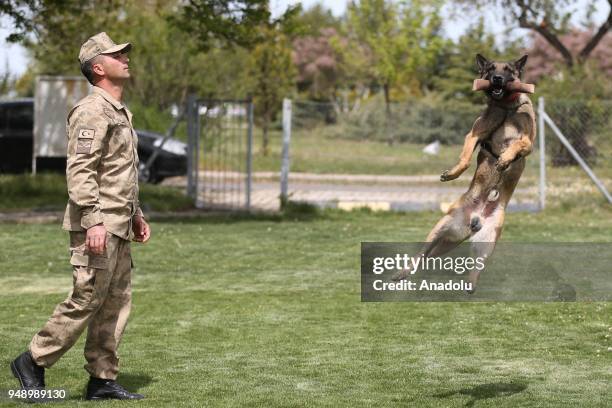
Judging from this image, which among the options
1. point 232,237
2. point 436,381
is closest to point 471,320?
point 436,381

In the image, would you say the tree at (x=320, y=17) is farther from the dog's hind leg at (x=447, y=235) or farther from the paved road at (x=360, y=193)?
the dog's hind leg at (x=447, y=235)

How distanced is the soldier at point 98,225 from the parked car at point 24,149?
18.6 metres

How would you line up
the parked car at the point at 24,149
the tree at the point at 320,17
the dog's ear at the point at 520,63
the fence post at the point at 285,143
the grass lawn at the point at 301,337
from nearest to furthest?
the dog's ear at the point at 520,63 < the grass lawn at the point at 301,337 < the fence post at the point at 285,143 < the parked car at the point at 24,149 < the tree at the point at 320,17

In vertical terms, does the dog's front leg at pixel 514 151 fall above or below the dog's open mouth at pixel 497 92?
below

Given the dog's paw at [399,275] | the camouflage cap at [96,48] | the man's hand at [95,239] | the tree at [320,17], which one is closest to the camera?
the dog's paw at [399,275]

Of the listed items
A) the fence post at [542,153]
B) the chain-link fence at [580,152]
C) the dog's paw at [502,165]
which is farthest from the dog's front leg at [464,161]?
the chain-link fence at [580,152]

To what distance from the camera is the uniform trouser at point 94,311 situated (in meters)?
6.97

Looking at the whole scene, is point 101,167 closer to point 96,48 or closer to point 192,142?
point 96,48

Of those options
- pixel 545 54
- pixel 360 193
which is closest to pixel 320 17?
pixel 545 54

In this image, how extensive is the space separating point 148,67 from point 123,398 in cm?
2908

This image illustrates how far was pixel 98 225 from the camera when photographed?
6.80m

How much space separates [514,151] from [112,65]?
2.47m

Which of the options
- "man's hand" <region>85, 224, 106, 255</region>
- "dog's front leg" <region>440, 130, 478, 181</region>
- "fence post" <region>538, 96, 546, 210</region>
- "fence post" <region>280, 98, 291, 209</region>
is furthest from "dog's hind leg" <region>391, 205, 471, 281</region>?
"fence post" <region>280, 98, 291, 209</region>

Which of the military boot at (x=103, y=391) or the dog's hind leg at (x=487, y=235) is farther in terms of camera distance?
the military boot at (x=103, y=391)
